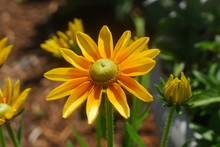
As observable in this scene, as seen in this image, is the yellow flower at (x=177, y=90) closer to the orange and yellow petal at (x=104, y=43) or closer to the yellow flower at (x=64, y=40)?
the orange and yellow petal at (x=104, y=43)

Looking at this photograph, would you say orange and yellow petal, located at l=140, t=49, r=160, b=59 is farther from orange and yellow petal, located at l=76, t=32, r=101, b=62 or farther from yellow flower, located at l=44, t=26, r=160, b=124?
orange and yellow petal, located at l=76, t=32, r=101, b=62

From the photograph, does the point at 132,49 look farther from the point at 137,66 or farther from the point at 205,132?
the point at 205,132

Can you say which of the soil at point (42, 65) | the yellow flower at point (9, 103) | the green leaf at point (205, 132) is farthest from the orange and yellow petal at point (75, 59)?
the soil at point (42, 65)

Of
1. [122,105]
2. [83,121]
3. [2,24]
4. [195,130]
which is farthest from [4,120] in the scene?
[2,24]

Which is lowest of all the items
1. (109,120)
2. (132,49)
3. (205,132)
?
(205,132)

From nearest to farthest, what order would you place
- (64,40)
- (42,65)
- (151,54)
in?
(151,54) < (64,40) < (42,65)

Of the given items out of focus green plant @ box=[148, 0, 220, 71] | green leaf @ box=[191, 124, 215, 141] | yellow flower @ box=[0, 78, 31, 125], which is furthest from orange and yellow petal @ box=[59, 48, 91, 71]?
out of focus green plant @ box=[148, 0, 220, 71]

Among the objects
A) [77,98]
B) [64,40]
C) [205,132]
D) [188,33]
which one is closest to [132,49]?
[77,98]
